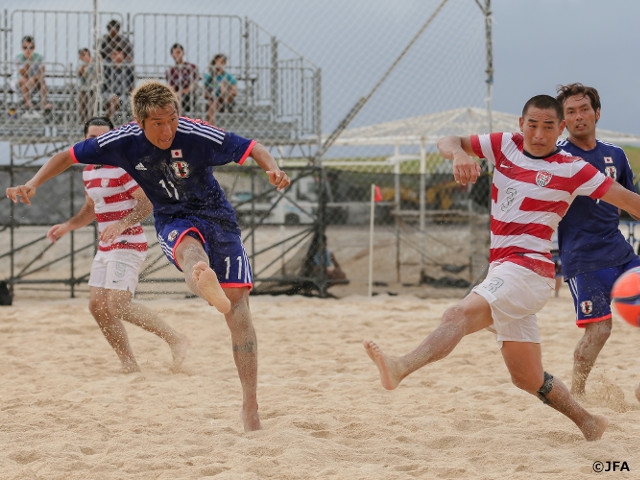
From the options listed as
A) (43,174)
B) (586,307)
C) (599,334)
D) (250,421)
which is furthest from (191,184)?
(599,334)

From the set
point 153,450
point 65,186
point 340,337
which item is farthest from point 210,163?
point 65,186

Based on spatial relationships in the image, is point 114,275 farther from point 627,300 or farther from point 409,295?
point 409,295

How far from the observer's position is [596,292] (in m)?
4.94

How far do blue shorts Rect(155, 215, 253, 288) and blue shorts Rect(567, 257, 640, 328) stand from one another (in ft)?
6.50

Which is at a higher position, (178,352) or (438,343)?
(438,343)

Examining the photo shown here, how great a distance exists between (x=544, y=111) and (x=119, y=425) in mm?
2642

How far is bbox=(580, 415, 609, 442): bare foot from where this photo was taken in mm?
3988

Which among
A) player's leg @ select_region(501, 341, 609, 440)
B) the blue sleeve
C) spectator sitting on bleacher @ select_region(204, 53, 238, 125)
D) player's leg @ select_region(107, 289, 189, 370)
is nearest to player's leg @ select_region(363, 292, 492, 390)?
player's leg @ select_region(501, 341, 609, 440)

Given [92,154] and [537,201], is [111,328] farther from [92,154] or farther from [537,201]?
[537,201]

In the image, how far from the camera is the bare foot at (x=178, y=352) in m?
6.21

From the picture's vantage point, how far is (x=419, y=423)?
4453 millimetres

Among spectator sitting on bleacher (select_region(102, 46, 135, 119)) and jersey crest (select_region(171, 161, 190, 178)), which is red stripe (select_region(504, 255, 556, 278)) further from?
spectator sitting on bleacher (select_region(102, 46, 135, 119))

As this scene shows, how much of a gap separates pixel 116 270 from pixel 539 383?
3.46m

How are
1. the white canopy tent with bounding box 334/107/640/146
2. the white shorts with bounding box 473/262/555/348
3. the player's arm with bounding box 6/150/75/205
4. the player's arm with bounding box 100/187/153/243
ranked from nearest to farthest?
the white shorts with bounding box 473/262/555/348 → the player's arm with bounding box 6/150/75/205 → the player's arm with bounding box 100/187/153/243 → the white canopy tent with bounding box 334/107/640/146
